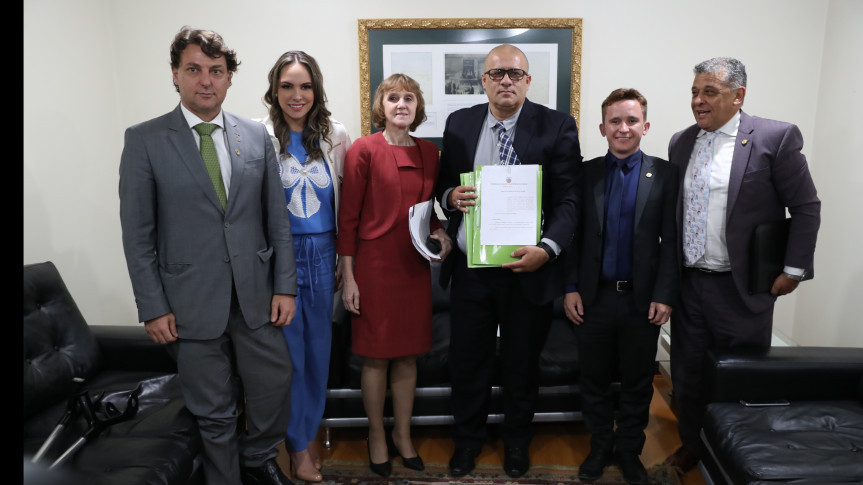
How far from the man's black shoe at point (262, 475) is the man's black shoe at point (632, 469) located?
1.34 meters

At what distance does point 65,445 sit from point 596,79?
2.91 metres

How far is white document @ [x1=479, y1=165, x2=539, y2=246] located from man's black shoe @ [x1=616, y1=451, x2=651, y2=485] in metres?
0.99

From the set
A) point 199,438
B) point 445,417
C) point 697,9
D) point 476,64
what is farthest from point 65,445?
point 697,9

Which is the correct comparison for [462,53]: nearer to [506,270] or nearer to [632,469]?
[506,270]

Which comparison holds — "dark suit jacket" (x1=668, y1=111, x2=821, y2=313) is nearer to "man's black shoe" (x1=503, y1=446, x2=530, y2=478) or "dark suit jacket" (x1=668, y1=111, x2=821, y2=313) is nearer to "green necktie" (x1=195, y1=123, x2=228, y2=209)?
"man's black shoe" (x1=503, y1=446, x2=530, y2=478)

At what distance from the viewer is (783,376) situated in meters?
1.96

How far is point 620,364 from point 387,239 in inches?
41.3

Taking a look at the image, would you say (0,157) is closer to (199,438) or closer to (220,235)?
(220,235)

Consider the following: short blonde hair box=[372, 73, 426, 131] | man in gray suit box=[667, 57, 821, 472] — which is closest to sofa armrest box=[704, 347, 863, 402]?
man in gray suit box=[667, 57, 821, 472]

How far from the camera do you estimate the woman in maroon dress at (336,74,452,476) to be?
2.01 m

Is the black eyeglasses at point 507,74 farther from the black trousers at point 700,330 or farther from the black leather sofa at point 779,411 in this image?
the black leather sofa at point 779,411

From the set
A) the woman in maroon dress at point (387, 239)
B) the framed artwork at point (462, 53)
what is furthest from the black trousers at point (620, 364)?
the framed artwork at point (462, 53)

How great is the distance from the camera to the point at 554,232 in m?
1.99

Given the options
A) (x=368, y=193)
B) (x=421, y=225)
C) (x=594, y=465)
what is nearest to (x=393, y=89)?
(x=368, y=193)
